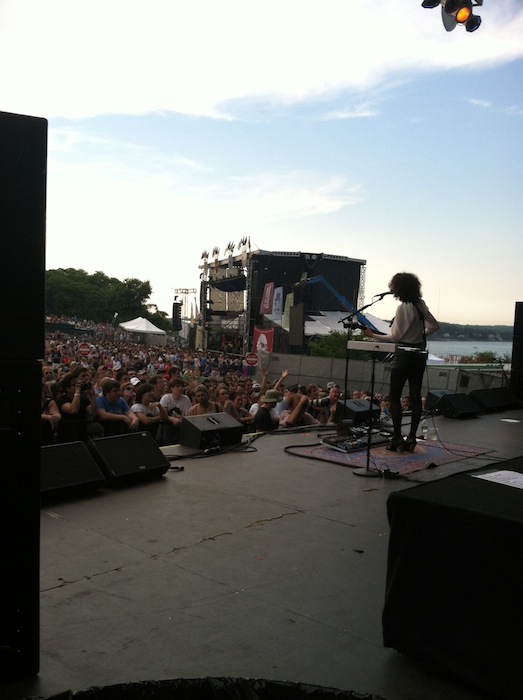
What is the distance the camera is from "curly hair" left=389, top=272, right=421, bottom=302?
613 cm

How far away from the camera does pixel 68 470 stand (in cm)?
477

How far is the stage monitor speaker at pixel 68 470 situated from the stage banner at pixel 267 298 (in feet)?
108

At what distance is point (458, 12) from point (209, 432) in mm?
6052

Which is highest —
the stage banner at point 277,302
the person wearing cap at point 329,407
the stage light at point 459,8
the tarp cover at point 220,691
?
the stage light at point 459,8

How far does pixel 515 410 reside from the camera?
1057 centimetres

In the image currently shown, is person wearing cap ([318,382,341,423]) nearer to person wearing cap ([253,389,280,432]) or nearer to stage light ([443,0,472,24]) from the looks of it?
person wearing cap ([253,389,280,432])

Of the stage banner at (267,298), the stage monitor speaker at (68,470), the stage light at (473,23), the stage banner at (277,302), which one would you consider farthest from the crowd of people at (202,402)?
the stage banner at (277,302)

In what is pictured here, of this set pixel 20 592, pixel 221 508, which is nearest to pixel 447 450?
pixel 221 508

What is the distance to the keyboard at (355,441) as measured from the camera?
6711 millimetres

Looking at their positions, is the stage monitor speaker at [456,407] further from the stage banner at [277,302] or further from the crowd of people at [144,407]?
the stage banner at [277,302]

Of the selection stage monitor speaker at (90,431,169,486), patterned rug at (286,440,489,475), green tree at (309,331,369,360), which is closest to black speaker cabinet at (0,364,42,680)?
stage monitor speaker at (90,431,169,486)

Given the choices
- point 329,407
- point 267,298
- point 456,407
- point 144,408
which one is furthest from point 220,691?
point 267,298

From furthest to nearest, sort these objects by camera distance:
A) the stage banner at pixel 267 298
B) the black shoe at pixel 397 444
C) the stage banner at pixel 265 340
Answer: the stage banner at pixel 267 298 → the stage banner at pixel 265 340 → the black shoe at pixel 397 444

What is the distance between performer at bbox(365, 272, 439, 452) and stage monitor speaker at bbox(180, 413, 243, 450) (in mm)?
1700
